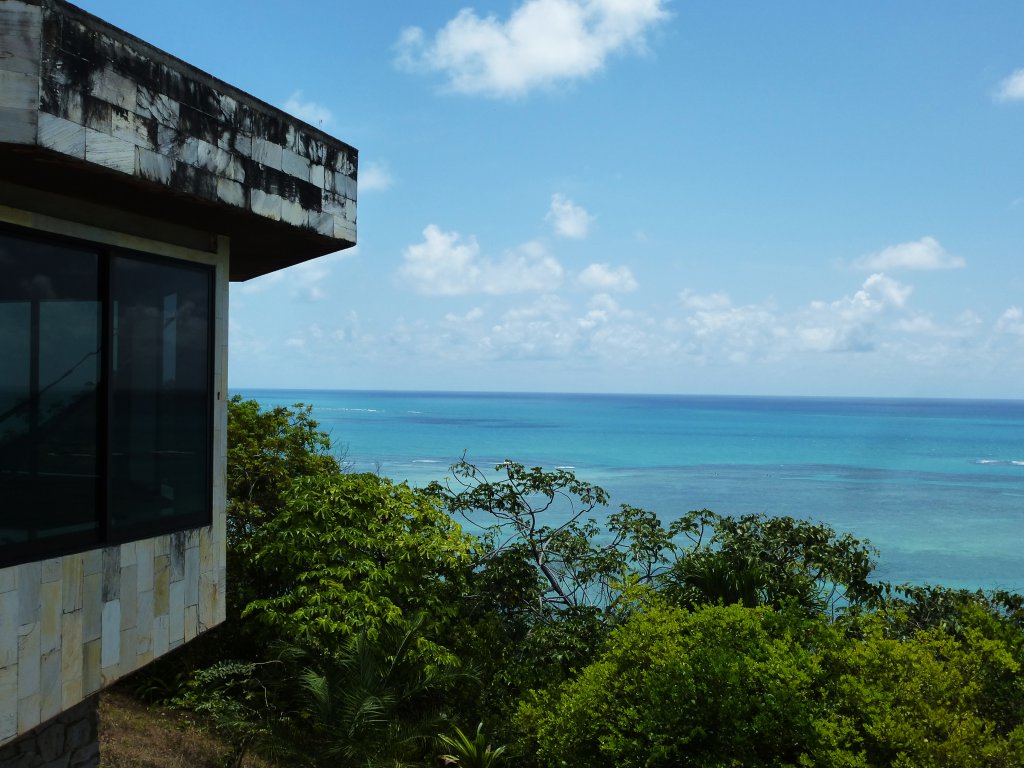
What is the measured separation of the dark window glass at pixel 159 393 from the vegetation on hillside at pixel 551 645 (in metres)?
4.99

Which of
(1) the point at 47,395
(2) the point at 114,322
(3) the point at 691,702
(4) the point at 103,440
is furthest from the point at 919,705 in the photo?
(1) the point at 47,395

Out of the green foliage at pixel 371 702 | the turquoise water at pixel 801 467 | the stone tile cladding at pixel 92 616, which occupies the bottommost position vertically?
the turquoise water at pixel 801 467

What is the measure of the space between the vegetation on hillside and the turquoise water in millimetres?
12938

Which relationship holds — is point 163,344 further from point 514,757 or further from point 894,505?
point 894,505

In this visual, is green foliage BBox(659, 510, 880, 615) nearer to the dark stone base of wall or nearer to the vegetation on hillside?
the vegetation on hillside

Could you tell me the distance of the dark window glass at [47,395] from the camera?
5.45m

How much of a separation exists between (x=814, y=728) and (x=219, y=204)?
7168 mm

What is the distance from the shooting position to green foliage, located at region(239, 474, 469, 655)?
12.3m

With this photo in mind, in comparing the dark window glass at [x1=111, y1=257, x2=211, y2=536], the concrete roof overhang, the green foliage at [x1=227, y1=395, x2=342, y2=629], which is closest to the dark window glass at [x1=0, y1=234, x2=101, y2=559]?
the dark window glass at [x1=111, y1=257, x2=211, y2=536]

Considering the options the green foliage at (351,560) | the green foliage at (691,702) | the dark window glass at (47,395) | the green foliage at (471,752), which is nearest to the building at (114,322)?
the dark window glass at (47,395)

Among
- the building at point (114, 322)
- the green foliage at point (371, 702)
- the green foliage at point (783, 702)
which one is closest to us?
the building at point (114, 322)

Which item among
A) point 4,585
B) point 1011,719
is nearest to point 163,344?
point 4,585

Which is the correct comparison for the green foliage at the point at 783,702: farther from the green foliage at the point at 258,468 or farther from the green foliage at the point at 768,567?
the green foliage at the point at 258,468

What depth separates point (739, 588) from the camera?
12992 millimetres
